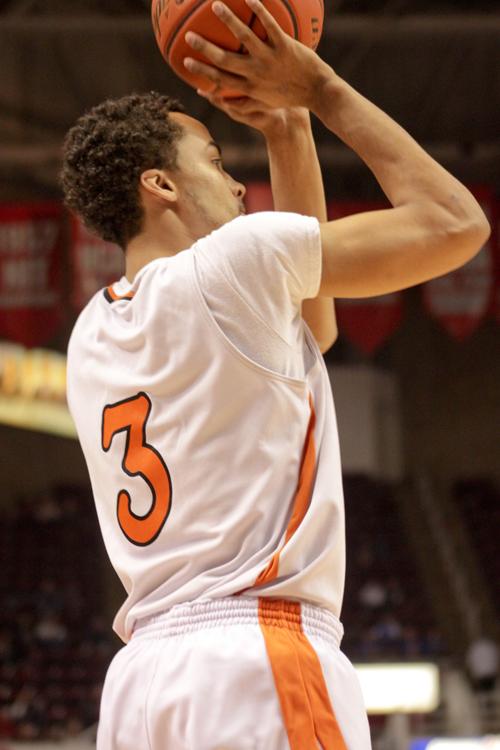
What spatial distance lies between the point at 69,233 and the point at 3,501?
7821 mm

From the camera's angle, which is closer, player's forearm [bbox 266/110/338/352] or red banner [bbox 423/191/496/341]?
player's forearm [bbox 266/110/338/352]

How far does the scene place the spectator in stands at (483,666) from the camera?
525 inches

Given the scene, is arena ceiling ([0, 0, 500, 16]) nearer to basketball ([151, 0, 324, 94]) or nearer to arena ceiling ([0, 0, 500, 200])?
arena ceiling ([0, 0, 500, 200])

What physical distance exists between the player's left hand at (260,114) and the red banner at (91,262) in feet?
28.6

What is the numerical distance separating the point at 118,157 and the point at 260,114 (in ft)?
1.03

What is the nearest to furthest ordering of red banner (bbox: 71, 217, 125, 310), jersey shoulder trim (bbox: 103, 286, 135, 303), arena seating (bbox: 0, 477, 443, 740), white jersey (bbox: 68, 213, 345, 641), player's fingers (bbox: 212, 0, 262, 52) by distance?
1. white jersey (bbox: 68, 213, 345, 641)
2. player's fingers (bbox: 212, 0, 262, 52)
3. jersey shoulder trim (bbox: 103, 286, 135, 303)
4. red banner (bbox: 71, 217, 125, 310)
5. arena seating (bbox: 0, 477, 443, 740)

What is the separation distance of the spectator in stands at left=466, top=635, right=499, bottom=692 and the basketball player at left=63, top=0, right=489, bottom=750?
1182 centimetres

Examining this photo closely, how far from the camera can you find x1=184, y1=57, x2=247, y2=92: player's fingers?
2.19 m

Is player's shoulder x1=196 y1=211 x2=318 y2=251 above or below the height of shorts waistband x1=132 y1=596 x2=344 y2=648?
above

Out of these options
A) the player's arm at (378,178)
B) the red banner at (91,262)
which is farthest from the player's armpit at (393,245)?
the red banner at (91,262)

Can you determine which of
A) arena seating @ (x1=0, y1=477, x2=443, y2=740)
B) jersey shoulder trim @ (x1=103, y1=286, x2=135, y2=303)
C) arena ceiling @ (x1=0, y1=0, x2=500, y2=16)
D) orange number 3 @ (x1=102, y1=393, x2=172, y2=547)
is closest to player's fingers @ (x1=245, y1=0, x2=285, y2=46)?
jersey shoulder trim @ (x1=103, y1=286, x2=135, y2=303)

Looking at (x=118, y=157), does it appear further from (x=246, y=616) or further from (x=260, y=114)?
(x=246, y=616)

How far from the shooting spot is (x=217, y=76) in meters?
2.21

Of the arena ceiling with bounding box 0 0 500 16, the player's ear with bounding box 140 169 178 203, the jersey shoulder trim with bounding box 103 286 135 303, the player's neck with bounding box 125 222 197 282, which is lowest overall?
the arena ceiling with bounding box 0 0 500 16
